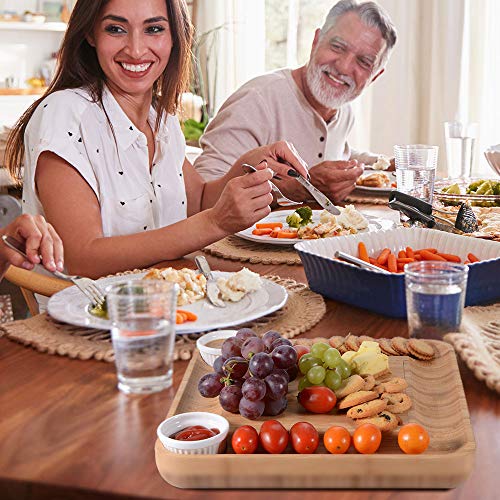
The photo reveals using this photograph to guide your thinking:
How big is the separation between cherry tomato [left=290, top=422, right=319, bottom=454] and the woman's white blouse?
1145 mm

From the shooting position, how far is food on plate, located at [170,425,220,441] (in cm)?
83

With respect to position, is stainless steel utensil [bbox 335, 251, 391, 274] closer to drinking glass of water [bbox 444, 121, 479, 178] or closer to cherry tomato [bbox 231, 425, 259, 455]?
cherry tomato [bbox 231, 425, 259, 455]

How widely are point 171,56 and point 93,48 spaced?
228mm

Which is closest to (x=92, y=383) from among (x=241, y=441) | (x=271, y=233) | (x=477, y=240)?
(x=241, y=441)

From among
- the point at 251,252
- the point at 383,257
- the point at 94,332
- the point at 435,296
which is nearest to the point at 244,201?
the point at 251,252

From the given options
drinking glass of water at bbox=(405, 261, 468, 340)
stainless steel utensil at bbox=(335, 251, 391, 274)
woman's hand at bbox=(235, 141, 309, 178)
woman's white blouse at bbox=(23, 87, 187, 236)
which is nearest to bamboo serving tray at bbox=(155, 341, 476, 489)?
drinking glass of water at bbox=(405, 261, 468, 340)

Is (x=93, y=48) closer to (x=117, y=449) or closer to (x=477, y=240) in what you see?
(x=477, y=240)

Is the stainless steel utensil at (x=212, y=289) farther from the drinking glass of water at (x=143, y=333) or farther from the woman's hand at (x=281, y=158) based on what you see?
the woman's hand at (x=281, y=158)

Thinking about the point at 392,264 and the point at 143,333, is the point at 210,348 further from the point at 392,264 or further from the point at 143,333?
the point at 392,264

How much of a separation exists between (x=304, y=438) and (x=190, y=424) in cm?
12

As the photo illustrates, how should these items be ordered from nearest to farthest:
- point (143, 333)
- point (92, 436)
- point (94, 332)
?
point (92, 436) → point (143, 333) → point (94, 332)

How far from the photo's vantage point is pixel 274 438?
0.82 metres

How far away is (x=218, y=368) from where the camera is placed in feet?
3.23

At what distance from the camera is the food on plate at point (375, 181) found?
261cm
